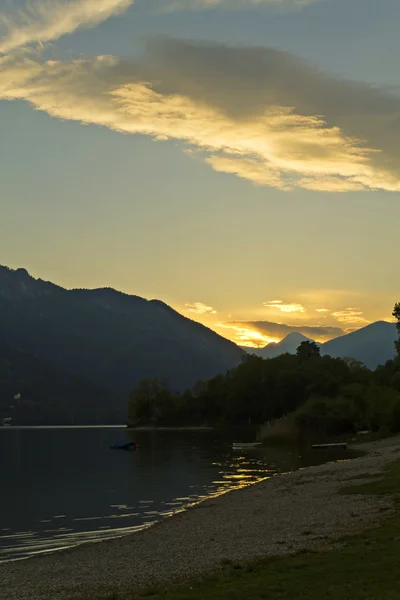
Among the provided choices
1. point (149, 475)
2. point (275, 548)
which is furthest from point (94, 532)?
point (149, 475)

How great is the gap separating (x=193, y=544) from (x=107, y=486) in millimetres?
49215

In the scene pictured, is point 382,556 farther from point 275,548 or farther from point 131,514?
point 131,514

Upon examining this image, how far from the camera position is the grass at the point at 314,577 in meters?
22.3

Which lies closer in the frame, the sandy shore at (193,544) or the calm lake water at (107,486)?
the sandy shore at (193,544)

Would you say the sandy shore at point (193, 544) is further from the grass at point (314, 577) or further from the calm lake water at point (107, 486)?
the calm lake water at point (107, 486)

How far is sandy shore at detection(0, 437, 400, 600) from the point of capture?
29.6 meters

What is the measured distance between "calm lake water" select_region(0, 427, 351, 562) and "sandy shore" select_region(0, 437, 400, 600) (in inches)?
242

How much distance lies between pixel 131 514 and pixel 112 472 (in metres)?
45.9

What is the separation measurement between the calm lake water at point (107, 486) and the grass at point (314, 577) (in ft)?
66.4

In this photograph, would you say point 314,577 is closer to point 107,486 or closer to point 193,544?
point 193,544

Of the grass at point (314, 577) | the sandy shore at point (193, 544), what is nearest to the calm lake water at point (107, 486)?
the sandy shore at point (193, 544)

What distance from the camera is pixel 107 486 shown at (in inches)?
3312

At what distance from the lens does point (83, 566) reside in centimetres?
3441

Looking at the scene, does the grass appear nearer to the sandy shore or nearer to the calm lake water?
the sandy shore
